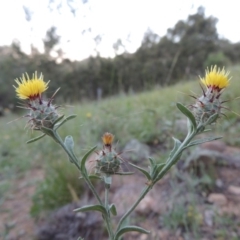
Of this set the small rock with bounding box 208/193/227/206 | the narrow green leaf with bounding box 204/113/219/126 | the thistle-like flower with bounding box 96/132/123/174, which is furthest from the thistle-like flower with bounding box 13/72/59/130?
the small rock with bounding box 208/193/227/206

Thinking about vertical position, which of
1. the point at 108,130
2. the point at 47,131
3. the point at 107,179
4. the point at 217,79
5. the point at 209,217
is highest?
the point at 217,79

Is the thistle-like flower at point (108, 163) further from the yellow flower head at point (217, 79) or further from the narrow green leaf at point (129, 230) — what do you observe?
the yellow flower head at point (217, 79)

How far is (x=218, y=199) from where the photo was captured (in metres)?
2.56

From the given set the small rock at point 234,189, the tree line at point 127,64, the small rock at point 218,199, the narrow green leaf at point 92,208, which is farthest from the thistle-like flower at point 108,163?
the tree line at point 127,64

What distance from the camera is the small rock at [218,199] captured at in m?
2.54

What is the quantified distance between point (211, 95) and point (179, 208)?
5.35ft

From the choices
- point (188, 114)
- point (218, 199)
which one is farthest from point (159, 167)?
point (218, 199)

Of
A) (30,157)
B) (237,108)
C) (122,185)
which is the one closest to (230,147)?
(237,108)

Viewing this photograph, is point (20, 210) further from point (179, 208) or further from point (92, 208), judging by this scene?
point (92, 208)

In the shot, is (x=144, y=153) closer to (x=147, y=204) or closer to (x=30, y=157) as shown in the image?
(x=147, y=204)

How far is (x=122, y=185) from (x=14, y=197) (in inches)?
54.8

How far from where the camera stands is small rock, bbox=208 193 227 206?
2538mm

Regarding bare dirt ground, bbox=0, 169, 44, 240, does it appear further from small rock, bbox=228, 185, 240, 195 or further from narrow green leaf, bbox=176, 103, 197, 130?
narrow green leaf, bbox=176, 103, 197, 130

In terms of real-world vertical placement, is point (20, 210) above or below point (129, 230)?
below
